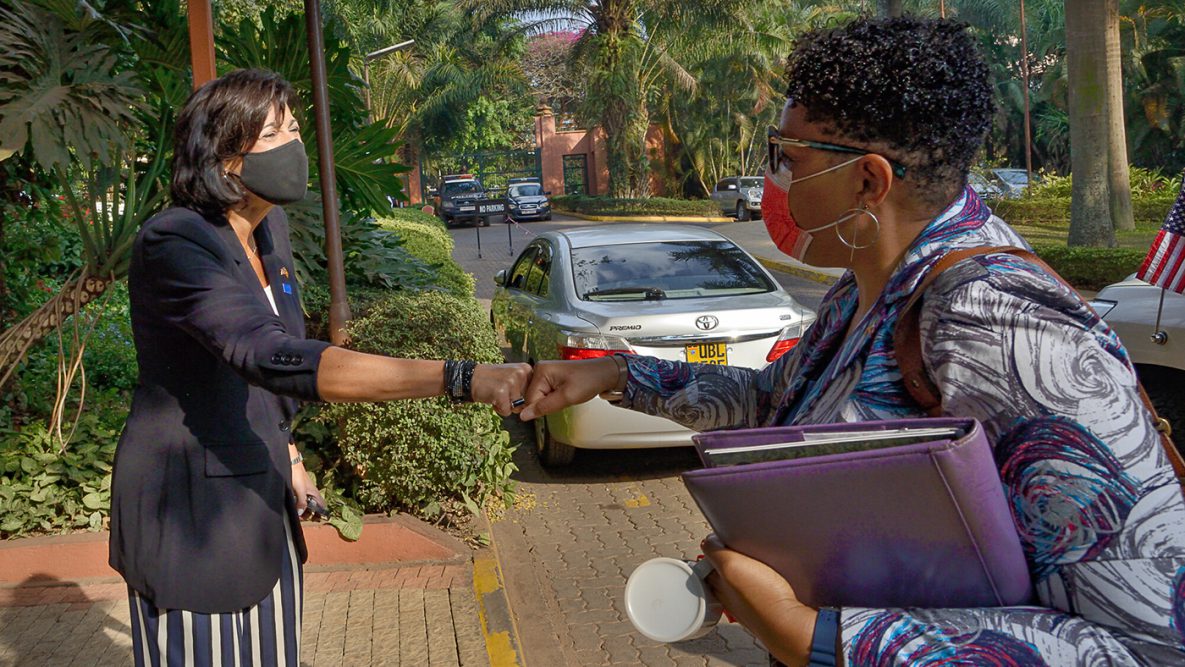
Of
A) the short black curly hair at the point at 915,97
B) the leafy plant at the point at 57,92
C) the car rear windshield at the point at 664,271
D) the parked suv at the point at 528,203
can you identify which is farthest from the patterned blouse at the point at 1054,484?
the parked suv at the point at 528,203

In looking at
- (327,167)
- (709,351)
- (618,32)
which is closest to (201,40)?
(327,167)

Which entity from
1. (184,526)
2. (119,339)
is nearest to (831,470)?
(184,526)

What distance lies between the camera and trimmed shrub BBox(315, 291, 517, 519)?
217 inches

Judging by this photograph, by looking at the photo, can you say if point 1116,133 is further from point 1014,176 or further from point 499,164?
point 499,164

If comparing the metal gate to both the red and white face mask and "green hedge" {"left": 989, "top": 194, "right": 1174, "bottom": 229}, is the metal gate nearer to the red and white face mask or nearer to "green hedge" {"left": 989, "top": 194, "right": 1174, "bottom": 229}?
"green hedge" {"left": 989, "top": 194, "right": 1174, "bottom": 229}

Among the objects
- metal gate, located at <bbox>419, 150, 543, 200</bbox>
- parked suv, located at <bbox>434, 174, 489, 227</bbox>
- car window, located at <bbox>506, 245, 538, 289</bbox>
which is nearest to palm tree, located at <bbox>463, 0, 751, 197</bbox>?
parked suv, located at <bbox>434, 174, 489, 227</bbox>

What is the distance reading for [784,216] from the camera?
2021 mm

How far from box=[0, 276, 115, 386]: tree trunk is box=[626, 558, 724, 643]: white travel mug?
15.9 feet

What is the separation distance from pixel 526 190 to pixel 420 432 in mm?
39029

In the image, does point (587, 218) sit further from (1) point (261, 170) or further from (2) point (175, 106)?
(1) point (261, 170)

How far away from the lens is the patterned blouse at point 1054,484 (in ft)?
4.35

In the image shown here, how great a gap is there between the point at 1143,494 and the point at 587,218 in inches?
1717

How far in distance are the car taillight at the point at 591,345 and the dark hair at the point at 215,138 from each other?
13.7 feet

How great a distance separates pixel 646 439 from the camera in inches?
270
